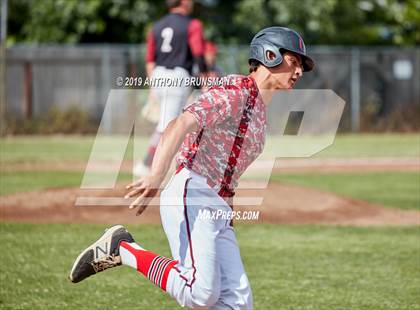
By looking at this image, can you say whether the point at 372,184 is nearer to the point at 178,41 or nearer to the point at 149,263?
the point at 178,41

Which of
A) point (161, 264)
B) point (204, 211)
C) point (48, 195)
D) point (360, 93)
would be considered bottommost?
point (360, 93)

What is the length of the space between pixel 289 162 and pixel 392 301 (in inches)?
457

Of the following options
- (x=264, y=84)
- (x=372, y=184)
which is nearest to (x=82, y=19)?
(x=372, y=184)

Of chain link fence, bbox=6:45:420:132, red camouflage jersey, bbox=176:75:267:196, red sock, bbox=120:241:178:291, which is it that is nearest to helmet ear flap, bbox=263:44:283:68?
red camouflage jersey, bbox=176:75:267:196

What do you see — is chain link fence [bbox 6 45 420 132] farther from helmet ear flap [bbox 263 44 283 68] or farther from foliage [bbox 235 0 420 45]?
helmet ear flap [bbox 263 44 283 68]

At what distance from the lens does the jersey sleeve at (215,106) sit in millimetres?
4387

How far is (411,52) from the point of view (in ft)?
88.5

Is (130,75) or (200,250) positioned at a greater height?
(200,250)

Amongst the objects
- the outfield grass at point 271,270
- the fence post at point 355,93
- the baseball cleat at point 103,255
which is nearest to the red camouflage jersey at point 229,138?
the baseball cleat at point 103,255

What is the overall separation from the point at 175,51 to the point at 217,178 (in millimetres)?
6937

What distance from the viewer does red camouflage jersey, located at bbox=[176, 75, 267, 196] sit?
4.57 metres

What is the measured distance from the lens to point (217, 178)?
15.5 ft

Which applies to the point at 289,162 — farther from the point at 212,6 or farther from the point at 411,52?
the point at 212,6

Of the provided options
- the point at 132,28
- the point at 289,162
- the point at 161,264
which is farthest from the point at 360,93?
the point at 161,264
